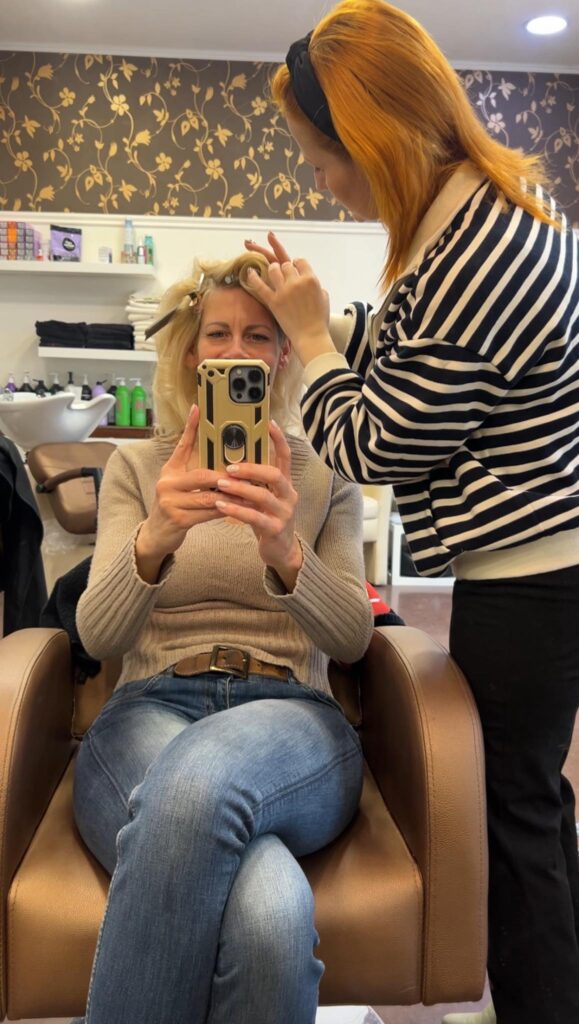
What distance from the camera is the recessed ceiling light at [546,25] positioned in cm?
386

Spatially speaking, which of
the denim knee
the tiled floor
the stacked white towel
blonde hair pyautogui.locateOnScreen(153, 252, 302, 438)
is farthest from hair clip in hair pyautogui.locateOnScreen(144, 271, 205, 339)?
the stacked white towel

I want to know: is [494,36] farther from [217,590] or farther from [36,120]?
[217,590]

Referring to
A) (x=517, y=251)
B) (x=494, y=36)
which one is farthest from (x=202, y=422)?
(x=494, y=36)

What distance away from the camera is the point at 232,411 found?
3.23ft

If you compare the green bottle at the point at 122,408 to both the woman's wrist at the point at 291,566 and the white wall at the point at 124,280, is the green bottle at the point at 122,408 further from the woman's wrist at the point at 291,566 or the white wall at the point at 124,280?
the woman's wrist at the point at 291,566

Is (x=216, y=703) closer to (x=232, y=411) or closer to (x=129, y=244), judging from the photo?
(x=232, y=411)

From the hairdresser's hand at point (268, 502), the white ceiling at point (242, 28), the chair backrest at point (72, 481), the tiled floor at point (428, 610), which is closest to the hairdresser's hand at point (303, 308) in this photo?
the hairdresser's hand at point (268, 502)

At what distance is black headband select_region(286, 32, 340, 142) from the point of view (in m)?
0.93

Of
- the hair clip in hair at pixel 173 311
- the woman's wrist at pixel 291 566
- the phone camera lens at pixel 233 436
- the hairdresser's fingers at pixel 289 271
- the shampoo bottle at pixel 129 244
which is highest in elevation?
the shampoo bottle at pixel 129 244

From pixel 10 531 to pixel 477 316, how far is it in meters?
1.37

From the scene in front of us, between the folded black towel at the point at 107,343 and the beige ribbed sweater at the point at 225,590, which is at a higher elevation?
the folded black towel at the point at 107,343

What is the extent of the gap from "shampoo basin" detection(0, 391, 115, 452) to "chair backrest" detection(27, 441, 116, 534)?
170mm

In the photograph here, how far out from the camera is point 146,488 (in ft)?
4.13

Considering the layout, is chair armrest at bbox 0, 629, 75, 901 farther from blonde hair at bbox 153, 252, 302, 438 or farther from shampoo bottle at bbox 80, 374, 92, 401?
shampoo bottle at bbox 80, 374, 92, 401
